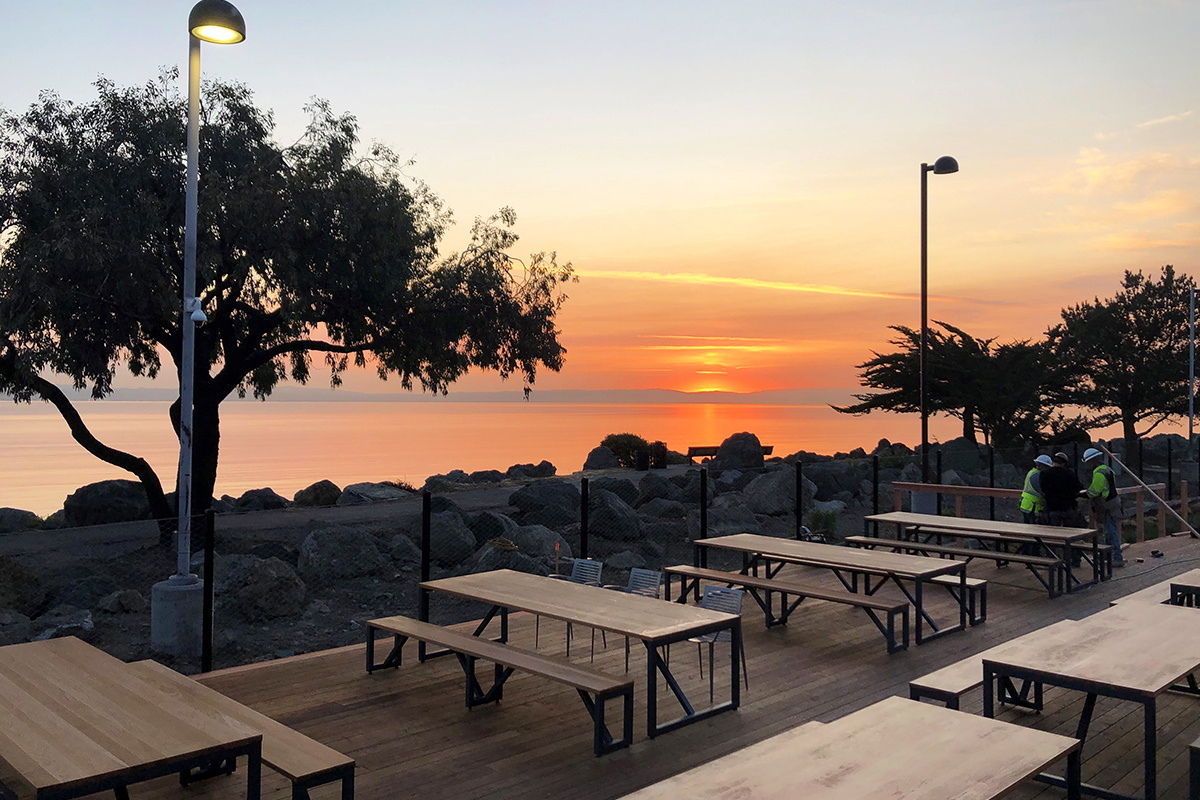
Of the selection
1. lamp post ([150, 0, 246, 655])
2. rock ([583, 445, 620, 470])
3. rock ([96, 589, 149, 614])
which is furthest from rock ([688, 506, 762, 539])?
rock ([583, 445, 620, 470])

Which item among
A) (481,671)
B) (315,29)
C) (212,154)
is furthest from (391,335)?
(481,671)

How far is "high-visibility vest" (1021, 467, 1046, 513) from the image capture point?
1188 cm

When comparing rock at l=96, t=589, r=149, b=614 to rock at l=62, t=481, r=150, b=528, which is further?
rock at l=62, t=481, r=150, b=528

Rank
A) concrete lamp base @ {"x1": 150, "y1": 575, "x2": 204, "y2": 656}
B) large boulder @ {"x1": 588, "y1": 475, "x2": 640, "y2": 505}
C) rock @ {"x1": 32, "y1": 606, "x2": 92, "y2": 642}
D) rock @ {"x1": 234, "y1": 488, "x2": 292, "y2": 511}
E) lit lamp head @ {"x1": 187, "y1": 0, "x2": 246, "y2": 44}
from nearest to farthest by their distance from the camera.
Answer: lit lamp head @ {"x1": 187, "y1": 0, "x2": 246, "y2": 44}, concrete lamp base @ {"x1": 150, "y1": 575, "x2": 204, "y2": 656}, rock @ {"x1": 32, "y1": 606, "x2": 92, "y2": 642}, large boulder @ {"x1": 588, "y1": 475, "x2": 640, "y2": 505}, rock @ {"x1": 234, "y1": 488, "x2": 292, "y2": 511}

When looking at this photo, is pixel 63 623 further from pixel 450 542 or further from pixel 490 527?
pixel 490 527

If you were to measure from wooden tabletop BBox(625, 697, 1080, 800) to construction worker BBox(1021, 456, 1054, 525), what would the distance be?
867 centimetres

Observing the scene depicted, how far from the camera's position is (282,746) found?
450cm

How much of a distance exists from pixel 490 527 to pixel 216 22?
914 centimetres

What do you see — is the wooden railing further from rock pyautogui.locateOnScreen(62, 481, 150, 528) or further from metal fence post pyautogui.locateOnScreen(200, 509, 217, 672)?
rock pyautogui.locateOnScreen(62, 481, 150, 528)

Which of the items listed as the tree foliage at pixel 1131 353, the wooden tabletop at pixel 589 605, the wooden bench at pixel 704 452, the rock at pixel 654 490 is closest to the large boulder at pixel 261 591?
the wooden tabletop at pixel 589 605

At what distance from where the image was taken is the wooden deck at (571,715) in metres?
5.23

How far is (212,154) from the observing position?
16.1 m

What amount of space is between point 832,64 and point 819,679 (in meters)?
9.88

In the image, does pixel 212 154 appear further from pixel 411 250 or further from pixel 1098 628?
pixel 1098 628
